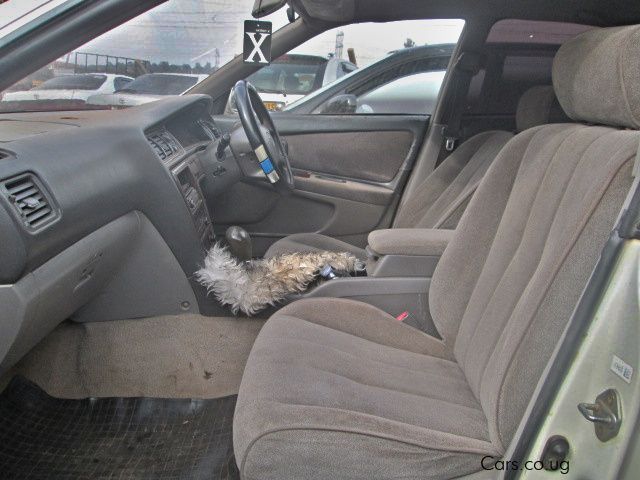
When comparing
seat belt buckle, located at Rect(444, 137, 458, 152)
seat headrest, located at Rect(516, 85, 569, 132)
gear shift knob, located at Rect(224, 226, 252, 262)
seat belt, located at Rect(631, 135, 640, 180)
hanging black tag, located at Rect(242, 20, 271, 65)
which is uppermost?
seat belt, located at Rect(631, 135, 640, 180)

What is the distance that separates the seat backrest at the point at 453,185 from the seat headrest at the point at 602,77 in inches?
25.3

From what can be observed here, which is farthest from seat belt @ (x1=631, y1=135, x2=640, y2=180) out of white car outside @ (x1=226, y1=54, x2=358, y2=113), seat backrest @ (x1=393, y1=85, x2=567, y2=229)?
white car outside @ (x1=226, y1=54, x2=358, y2=113)

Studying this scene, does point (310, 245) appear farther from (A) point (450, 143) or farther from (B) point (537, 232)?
(B) point (537, 232)

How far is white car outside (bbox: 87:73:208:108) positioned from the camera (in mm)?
2420

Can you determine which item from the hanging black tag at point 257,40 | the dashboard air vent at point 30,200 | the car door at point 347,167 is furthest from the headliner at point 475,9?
the dashboard air vent at point 30,200

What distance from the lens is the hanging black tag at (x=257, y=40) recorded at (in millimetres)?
1947

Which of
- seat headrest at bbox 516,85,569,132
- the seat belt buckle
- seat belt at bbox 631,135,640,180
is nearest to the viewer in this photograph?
seat belt at bbox 631,135,640,180

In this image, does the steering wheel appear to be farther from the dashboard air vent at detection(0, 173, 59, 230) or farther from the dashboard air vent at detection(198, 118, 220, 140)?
the dashboard air vent at detection(0, 173, 59, 230)

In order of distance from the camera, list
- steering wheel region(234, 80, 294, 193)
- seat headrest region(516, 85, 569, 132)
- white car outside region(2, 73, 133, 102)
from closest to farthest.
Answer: white car outside region(2, 73, 133, 102) < seat headrest region(516, 85, 569, 132) < steering wheel region(234, 80, 294, 193)

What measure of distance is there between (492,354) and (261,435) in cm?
49

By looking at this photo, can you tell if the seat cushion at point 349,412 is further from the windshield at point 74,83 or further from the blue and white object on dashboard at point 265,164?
the windshield at point 74,83

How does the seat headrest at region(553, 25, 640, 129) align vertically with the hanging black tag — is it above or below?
above

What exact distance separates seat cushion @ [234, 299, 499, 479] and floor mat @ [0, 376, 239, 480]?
1.54ft

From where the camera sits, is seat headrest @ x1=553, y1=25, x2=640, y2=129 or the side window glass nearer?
seat headrest @ x1=553, y1=25, x2=640, y2=129
